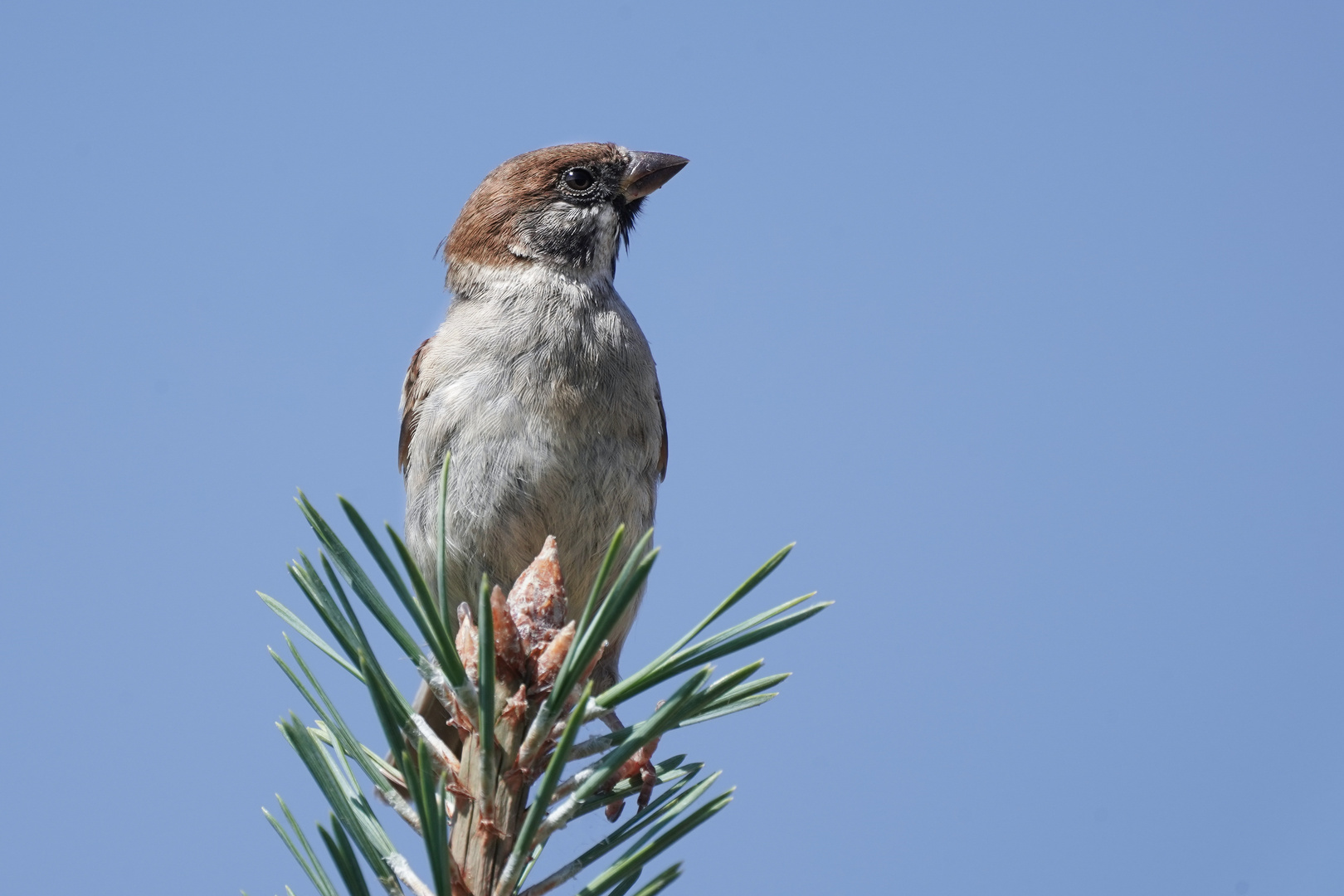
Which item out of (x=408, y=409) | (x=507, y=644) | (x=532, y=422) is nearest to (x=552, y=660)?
(x=507, y=644)

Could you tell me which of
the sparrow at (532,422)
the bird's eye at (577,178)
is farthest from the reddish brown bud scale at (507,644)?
the bird's eye at (577,178)

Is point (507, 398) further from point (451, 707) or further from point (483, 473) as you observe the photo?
point (451, 707)

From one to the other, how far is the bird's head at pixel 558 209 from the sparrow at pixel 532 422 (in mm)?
15

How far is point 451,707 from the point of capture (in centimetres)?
195

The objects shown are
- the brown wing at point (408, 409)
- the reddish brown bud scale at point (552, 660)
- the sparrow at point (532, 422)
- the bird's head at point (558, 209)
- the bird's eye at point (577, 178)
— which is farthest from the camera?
the bird's eye at point (577, 178)

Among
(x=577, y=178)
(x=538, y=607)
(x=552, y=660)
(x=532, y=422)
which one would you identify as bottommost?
(x=552, y=660)

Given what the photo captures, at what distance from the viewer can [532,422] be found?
392cm

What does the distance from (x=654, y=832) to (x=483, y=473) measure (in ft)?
7.39

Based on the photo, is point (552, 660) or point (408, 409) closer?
point (552, 660)

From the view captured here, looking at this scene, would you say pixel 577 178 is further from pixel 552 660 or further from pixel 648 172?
pixel 552 660

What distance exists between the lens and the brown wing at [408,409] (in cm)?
442

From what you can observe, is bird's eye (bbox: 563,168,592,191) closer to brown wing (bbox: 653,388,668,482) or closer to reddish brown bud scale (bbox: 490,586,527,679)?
brown wing (bbox: 653,388,668,482)

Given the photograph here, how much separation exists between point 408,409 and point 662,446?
3.37ft

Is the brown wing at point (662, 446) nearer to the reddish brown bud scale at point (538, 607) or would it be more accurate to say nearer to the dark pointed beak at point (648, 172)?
the dark pointed beak at point (648, 172)
